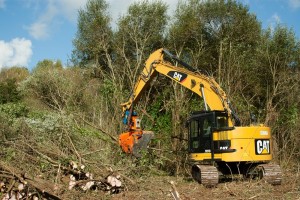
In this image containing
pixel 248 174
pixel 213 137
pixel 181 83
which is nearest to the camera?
pixel 213 137

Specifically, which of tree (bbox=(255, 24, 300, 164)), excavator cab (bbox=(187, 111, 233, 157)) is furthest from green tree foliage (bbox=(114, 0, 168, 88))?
excavator cab (bbox=(187, 111, 233, 157))

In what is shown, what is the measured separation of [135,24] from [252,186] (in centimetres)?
1387

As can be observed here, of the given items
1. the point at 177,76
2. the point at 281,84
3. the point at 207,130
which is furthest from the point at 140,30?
the point at 207,130

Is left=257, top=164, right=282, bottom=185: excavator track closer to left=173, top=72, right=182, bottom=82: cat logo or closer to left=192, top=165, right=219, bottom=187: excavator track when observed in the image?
left=192, top=165, right=219, bottom=187: excavator track

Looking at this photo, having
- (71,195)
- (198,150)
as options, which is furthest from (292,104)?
(71,195)

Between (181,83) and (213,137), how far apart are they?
1.83 m

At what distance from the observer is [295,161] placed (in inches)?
523

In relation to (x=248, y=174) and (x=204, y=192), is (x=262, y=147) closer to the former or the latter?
(x=248, y=174)

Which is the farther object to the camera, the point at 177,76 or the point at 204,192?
the point at 177,76

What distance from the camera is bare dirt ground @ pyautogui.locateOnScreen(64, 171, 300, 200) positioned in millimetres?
7812

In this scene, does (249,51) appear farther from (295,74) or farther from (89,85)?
(89,85)

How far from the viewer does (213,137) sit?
9984mm

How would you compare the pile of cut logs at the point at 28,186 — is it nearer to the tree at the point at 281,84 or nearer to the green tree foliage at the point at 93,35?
the tree at the point at 281,84

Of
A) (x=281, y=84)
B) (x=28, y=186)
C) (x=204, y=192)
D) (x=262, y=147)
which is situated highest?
(x=281, y=84)
